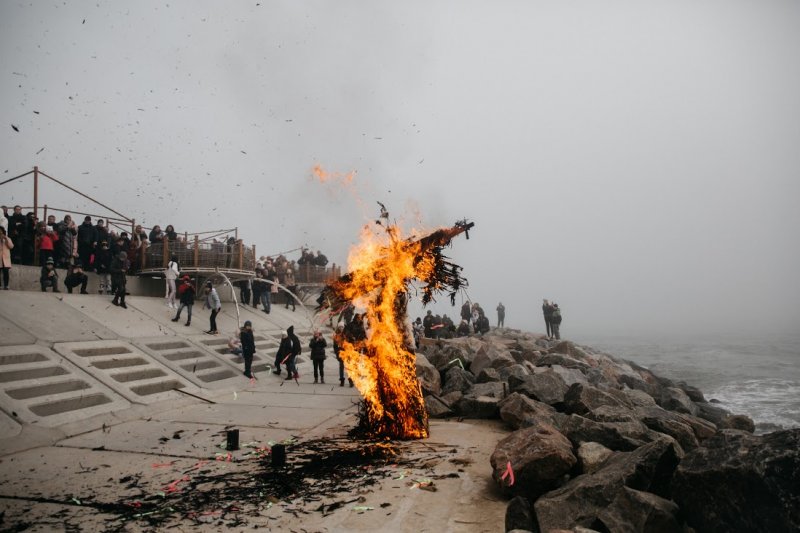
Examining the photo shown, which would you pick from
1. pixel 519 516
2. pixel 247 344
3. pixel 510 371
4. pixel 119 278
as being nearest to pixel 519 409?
pixel 510 371

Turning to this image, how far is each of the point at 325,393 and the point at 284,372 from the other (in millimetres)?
4103

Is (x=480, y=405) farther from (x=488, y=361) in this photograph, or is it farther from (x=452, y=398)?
(x=488, y=361)

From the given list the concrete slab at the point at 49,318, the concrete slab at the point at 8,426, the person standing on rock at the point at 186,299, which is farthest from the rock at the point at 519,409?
the person standing on rock at the point at 186,299

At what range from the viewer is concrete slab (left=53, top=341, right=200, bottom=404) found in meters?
11.4

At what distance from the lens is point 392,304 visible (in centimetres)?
870

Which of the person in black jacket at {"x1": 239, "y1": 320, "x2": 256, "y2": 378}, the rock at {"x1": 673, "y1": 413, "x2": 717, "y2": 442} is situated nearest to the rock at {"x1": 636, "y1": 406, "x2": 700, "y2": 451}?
the rock at {"x1": 673, "y1": 413, "x2": 717, "y2": 442}

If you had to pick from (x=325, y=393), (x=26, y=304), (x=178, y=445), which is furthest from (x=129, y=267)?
(x=178, y=445)

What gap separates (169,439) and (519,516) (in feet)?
23.0

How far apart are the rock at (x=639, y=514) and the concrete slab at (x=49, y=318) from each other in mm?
13656

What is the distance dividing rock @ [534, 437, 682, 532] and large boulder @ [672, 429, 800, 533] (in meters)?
0.48

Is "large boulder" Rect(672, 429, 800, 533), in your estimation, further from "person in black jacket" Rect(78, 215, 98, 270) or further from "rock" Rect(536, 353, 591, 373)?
"person in black jacket" Rect(78, 215, 98, 270)

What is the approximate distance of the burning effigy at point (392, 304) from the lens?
334 inches

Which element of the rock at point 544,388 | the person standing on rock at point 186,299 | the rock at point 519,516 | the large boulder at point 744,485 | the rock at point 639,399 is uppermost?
the person standing on rock at point 186,299

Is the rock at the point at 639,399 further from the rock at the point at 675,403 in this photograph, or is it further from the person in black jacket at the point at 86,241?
the person in black jacket at the point at 86,241
